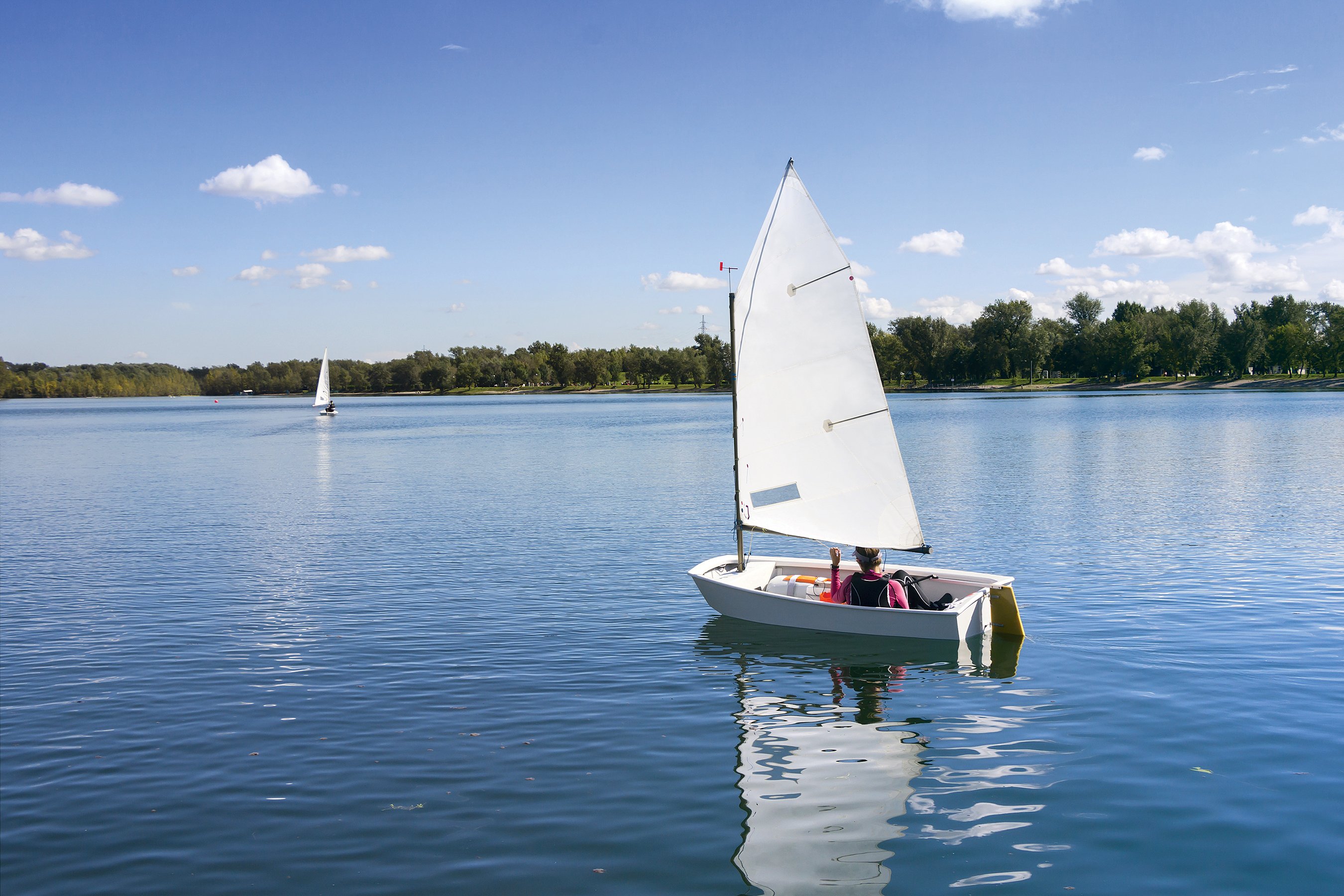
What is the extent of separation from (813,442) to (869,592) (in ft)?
11.8

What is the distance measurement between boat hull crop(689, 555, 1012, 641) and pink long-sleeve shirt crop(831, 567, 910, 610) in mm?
335

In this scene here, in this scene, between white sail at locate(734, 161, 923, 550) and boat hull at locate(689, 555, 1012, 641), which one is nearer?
boat hull at locate(689, 555, 1012, 641)

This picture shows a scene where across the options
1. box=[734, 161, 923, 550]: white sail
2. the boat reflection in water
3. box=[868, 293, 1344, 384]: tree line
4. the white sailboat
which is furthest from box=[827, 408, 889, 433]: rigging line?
box=[868, 293, 1344, 384]: tree line

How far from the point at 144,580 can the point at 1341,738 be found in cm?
2805

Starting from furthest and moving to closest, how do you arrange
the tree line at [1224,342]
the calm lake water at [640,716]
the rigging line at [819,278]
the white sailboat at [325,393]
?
the tree line at [1224,342] < the white sailboat at [325,393] < the rigging line at [819,278] < the calm lake water at [640,716]

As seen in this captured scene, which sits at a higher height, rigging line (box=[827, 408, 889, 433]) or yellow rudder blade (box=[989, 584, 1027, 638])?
rigging line (box=[827, 408, 889, 433])

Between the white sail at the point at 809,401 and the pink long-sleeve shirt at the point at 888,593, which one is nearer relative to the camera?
the pink long-sleeve shirt at the point at 888,593

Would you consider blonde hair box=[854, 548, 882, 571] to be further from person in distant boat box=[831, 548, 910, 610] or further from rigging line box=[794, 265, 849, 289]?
rigging line box=[794, 265, 849, 289]

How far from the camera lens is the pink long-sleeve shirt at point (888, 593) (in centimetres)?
1861

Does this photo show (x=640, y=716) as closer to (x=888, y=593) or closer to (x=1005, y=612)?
(x=888, y=593)

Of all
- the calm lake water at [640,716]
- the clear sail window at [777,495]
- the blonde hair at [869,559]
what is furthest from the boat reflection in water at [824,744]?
the clear sail window at [777,495]

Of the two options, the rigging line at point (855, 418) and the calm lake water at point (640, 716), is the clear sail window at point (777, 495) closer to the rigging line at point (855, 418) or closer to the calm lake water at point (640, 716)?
the rigging line at point (855, 418)

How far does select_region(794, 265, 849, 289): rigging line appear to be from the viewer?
19.2 meters

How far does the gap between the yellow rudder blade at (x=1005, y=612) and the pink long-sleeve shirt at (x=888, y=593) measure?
1.78m
